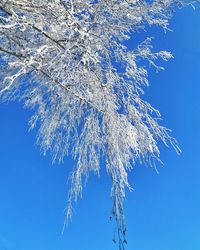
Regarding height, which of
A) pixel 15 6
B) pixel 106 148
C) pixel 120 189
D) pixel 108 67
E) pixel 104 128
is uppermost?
pixel 108 67

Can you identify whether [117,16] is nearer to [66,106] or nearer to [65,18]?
[65,18]

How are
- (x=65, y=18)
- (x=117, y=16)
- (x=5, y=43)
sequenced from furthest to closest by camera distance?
(x=5, y=43) → (x=117, y=16) → (x=65, y=18)

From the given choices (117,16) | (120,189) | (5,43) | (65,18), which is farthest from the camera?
(5,43)

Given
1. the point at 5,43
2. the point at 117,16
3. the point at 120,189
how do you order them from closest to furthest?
the point at 120,189 → the point at 117,16 → the point at 5,43

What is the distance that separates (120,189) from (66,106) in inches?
52.1

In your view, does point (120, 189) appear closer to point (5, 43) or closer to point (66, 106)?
point (66, 106)

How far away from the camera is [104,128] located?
162 inches

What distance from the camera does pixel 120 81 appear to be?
173 inches

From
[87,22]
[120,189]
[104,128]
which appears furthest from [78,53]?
[120,189]

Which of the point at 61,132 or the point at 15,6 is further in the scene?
the point at 61,132

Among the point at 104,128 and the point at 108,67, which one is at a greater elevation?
the point at 108,67

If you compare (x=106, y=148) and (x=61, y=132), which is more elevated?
(x=61, y=132)

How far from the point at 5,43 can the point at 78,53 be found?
1.00 meters

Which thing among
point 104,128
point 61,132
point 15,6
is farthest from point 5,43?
point 104,128
